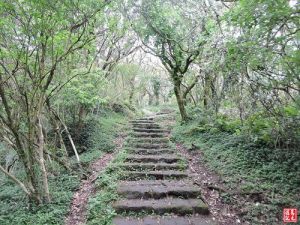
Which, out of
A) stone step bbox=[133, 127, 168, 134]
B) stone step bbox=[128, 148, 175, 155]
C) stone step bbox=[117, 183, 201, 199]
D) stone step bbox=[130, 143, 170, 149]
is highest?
stone step bbox=[133, 127, 168, 134]

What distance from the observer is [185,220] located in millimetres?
4793

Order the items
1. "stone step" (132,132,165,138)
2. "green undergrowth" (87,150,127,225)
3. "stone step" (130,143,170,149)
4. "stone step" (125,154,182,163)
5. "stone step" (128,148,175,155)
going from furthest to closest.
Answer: "stone step" (132,132,165,138) → "stone step" (130,143,170,149) → "stone step" (128,148,175,155) → "stone step" (125,154,182,163) → "green undergrowth" (87,150,127,225)

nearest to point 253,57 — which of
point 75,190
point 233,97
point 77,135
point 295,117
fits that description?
point 295,117

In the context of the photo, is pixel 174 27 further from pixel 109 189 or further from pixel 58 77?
pixel 109 189

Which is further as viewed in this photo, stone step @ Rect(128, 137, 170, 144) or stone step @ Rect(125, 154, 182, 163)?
stone step @ Rect(128, 137, 170, 144)

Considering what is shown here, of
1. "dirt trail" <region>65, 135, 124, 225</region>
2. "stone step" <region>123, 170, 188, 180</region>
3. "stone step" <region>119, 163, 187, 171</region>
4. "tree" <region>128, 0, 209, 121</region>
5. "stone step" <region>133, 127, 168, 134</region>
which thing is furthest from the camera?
"stone step" <region>133, 127, 168, 134</region>

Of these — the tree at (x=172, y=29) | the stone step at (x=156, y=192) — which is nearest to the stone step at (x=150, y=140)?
the tree at (x=172, y=29)

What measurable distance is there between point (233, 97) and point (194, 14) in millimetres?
4387

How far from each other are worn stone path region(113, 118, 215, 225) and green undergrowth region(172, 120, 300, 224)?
744mm

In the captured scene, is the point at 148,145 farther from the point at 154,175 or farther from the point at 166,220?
the point at 166,220

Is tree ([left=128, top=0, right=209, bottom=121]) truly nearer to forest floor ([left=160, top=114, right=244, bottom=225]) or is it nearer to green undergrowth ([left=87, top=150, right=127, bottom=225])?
forest floor ([left=160, top=114, right=244, bottom=225])

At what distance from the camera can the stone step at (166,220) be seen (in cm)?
467

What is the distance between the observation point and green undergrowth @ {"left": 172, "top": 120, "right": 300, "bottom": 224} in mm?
4785

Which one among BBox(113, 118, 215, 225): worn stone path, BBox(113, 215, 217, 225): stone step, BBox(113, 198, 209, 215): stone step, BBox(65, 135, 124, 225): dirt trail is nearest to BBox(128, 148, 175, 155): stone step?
BBox(113, 118, 215, 225): worn stone path
